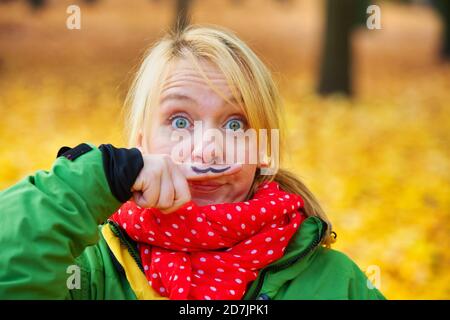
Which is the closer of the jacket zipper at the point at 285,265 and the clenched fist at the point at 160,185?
the clenched fist at the point at 160,185

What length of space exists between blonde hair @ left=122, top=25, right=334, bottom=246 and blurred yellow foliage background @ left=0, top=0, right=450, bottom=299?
0.41 metres

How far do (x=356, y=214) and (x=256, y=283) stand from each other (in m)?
4.10

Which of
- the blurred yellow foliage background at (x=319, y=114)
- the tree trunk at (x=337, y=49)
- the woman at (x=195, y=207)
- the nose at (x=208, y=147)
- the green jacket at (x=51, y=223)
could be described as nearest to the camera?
the green jacket at (x=51, y=223)

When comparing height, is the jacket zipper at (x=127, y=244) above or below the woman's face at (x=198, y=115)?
below

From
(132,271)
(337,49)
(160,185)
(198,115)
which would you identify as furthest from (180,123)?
(337,49)

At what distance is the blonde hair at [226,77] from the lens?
2.00 metres

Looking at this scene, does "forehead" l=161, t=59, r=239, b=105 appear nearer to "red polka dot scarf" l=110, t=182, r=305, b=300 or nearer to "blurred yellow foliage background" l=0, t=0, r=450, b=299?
"red polka dot scarf" l=110, t=182, r=305, b=300

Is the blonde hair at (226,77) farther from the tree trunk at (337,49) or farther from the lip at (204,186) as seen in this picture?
the tree trunk at (337,49)

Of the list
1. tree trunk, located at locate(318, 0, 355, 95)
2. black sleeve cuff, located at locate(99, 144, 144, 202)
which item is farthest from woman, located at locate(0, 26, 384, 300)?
tree trunk, located at locate(318, 0, 355, 95)

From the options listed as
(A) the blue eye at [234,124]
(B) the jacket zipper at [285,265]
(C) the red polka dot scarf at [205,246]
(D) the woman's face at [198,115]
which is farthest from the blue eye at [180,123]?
(B) the jacket zipper at [285,265]

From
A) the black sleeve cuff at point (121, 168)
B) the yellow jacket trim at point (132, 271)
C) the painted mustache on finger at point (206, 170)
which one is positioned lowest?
the yellow jacket trim at point (132, 271)

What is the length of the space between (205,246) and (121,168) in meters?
0.39

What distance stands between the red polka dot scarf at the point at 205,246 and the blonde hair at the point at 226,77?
20 cm
